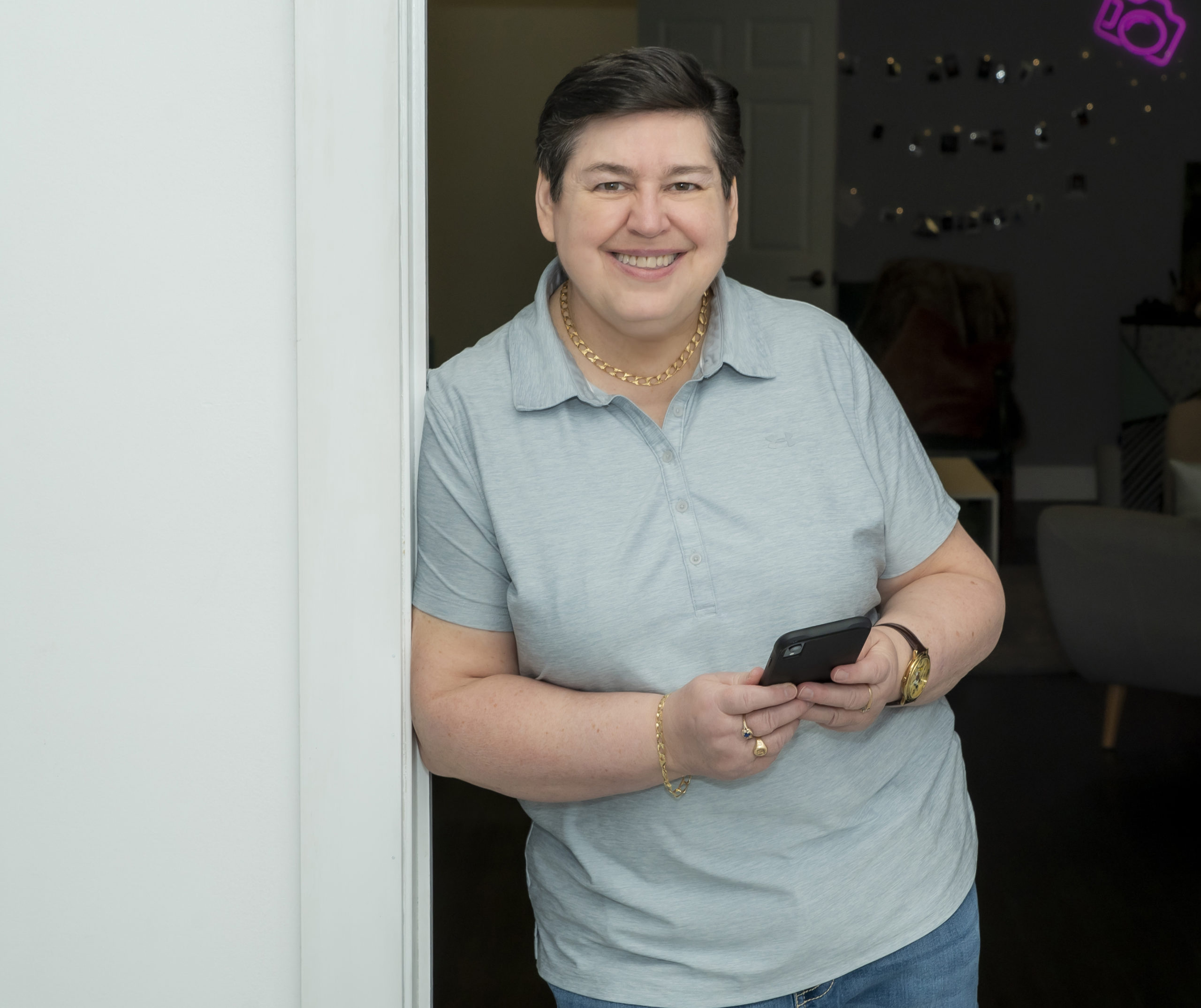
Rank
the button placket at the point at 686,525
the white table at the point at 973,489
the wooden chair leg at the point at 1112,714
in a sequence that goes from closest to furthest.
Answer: the button placket at the point at 686,525, the wooden chair leg at the point at 1112,714, the white table at the point at 973,489

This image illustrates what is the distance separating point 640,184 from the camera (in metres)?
1.01

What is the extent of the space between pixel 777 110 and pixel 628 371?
4.18 meters

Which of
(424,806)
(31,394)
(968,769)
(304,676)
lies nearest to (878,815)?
(424,806)

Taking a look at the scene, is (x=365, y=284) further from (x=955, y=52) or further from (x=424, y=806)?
(x=955, y=52)

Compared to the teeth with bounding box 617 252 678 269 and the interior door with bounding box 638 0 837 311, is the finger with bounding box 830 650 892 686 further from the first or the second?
the interior door with bounding box 638 0 837 311

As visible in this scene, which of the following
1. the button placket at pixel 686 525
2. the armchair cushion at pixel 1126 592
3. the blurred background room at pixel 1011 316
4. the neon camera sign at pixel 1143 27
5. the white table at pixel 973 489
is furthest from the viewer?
the neon camera sign at pixel 1143 27

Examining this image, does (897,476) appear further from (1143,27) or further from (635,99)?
(1143,27)

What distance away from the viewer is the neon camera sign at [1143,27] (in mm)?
5930

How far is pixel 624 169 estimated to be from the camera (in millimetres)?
1007

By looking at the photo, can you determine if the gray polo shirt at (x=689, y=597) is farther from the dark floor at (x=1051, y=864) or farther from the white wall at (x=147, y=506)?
the dark floor at (x=1051, y=864)

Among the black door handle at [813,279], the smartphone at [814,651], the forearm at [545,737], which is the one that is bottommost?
the forearm at [545,737]

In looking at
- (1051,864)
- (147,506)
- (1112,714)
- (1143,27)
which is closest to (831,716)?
(147,506)

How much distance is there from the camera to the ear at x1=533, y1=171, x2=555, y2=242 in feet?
3.49

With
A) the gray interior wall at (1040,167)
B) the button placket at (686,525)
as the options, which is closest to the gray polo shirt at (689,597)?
the button placket at (686,525)
